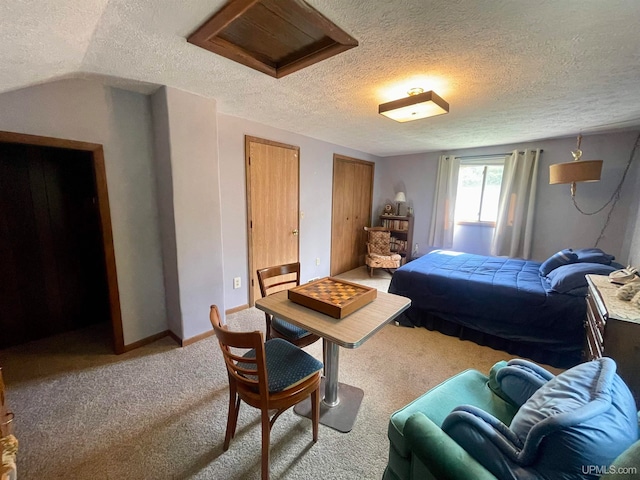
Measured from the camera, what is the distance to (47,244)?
2492 mm

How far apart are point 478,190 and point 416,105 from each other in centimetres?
313

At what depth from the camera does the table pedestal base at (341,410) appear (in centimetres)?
159

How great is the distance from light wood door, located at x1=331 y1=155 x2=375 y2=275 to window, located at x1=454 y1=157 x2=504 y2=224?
5.35 feet

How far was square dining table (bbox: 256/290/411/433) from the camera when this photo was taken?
126 centimetres

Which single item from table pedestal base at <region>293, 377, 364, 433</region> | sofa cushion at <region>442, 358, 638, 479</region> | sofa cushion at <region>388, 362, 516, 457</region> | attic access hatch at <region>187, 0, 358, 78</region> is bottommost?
table pedestal base at <region>293, 377, 364, 433</region>

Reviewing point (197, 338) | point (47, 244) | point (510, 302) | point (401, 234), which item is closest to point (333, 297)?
point (197, 338)

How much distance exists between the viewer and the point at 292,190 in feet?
11.8

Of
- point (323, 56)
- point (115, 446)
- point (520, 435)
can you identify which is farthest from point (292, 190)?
point (520, 435)

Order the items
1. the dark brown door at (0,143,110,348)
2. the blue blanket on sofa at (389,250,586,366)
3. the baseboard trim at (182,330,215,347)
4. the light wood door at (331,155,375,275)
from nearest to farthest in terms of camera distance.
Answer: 1. the blue blanket on sofa at (389,250,586,366)
2. the dark brown door at (0,143,110,348)
3. the baseboard trim at (182,330,215,347)
4. the light wood door at (331,155,375,275)

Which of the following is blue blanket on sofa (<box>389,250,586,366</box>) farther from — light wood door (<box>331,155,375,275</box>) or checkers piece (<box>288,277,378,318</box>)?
light wood door (<box>331,155,375,275</box>)

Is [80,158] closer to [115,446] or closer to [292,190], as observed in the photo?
[292,190]

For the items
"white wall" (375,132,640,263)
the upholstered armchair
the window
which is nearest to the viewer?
"white wall" (375,132,640,263)

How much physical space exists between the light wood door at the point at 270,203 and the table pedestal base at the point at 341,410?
1796mm

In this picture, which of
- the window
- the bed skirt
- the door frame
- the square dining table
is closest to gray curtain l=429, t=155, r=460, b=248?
the window
